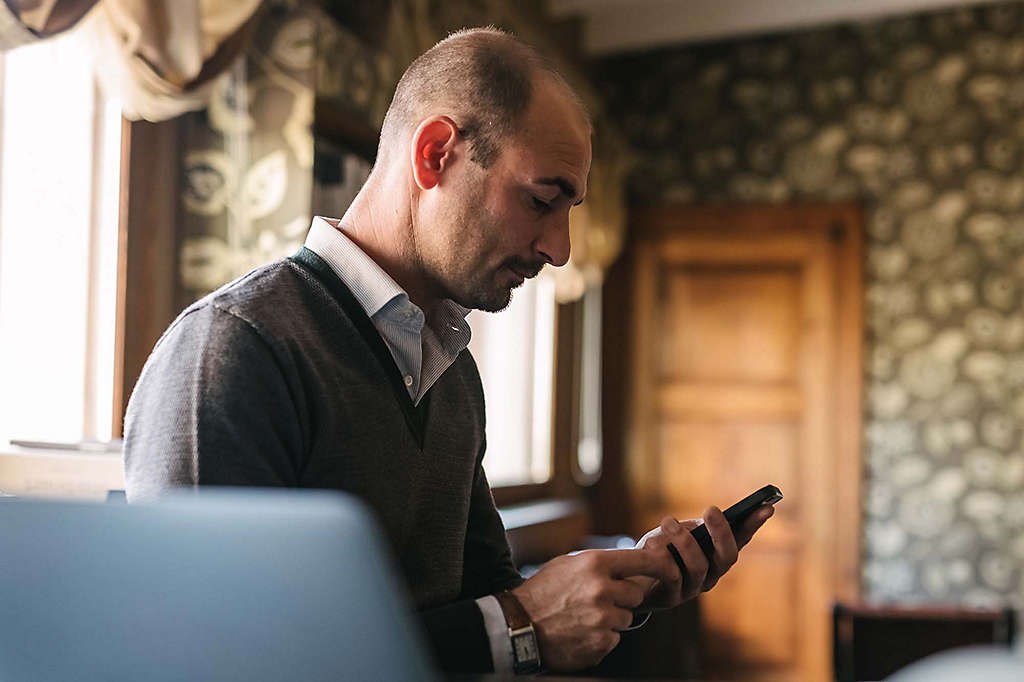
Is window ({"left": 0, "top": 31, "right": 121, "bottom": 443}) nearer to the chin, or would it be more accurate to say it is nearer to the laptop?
the chin

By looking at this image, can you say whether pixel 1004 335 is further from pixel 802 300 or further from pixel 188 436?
pixel 188 436

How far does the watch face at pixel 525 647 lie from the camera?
90 cm

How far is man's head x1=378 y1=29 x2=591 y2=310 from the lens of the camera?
3.65ft

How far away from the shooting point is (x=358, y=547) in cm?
40

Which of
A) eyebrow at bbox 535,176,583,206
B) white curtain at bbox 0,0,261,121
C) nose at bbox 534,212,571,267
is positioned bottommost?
nose at bbox 534,212,571,267

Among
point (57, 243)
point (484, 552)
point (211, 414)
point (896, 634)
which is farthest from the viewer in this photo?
point (896, 634)

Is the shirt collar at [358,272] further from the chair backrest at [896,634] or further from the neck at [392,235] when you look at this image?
the chair backrest at [896,634]

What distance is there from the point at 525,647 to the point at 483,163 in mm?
504

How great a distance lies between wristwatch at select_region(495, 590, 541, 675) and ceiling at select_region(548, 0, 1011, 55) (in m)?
3.90

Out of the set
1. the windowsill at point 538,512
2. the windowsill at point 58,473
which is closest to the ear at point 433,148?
the windowsill at point 58,473

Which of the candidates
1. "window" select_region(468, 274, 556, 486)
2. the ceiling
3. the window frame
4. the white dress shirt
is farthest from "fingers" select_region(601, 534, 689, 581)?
the ceiling

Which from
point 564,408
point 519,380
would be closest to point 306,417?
point 519,380

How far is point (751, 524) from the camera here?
3.71 feet

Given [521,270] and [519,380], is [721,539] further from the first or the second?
[519,380]
